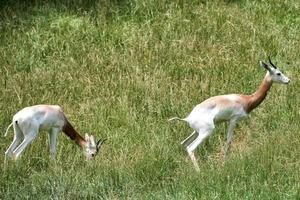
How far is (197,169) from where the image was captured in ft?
29.8

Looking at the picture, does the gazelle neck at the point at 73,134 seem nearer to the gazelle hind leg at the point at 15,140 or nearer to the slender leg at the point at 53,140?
the slender leg at the point at 53,140

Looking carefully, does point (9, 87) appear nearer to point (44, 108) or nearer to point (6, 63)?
point (6, 63)

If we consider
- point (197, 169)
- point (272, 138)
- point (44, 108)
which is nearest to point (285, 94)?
point (272, 138)

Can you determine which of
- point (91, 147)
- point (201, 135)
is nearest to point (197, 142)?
point (201, 135)

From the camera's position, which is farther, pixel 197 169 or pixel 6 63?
pixel 6 63

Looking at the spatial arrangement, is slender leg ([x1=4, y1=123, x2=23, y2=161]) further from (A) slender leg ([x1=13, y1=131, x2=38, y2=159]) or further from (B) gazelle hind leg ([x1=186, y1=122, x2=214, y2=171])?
(B) gazelle hind leg ([x1=186, y1=122, x2=214, y2=171])

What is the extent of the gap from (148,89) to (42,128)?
288cm

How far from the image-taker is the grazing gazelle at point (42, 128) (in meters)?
9.69

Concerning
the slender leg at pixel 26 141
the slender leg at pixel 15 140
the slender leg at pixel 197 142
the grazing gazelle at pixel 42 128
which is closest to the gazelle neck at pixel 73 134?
the grazing gazelle at pixel 42 128

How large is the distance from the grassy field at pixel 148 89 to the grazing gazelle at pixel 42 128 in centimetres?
18

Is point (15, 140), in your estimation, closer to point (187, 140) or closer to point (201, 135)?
point (187, 140)

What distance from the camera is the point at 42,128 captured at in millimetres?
9875

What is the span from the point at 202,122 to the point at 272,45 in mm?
4847

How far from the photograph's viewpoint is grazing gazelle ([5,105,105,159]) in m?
9.69
